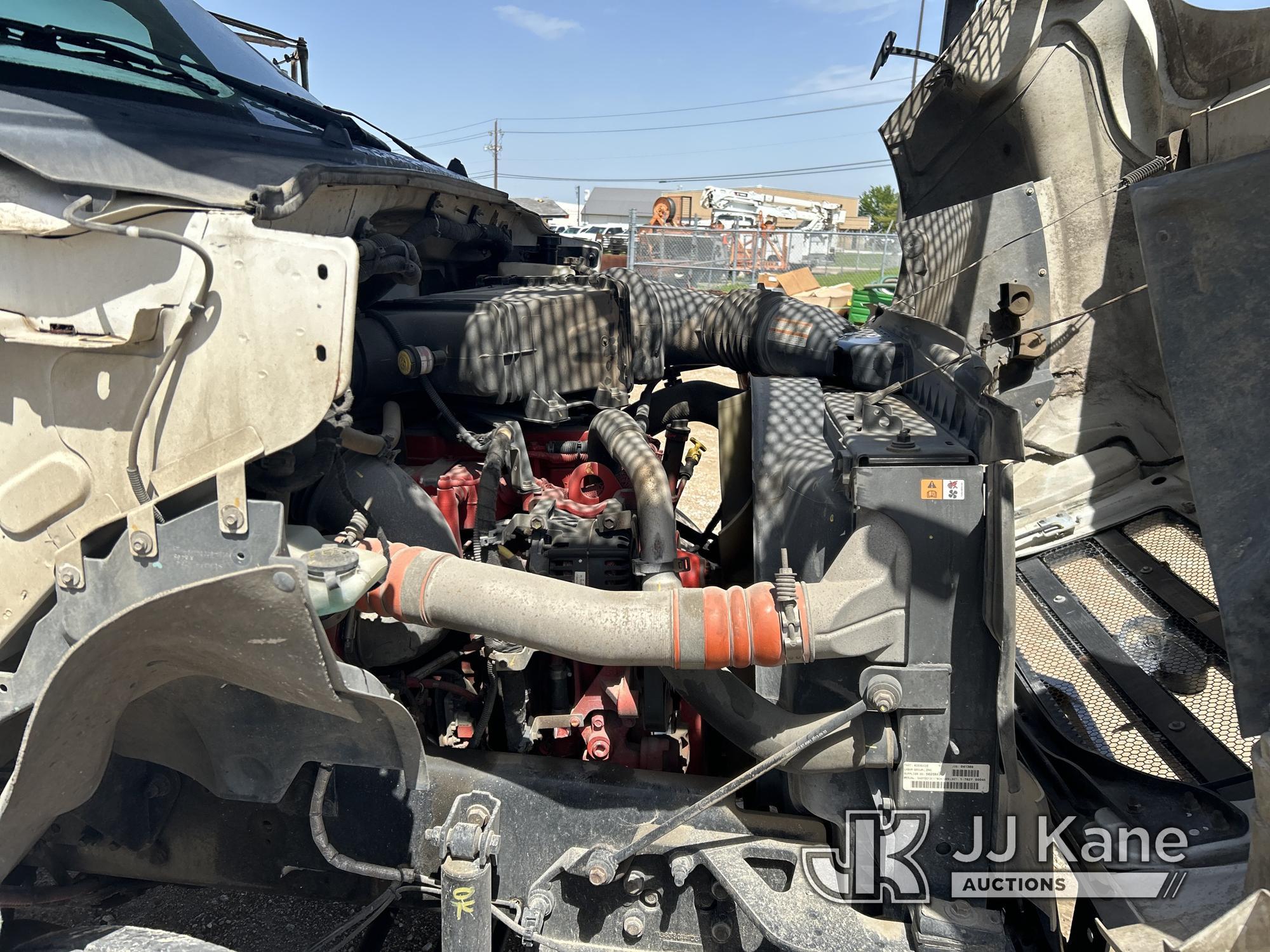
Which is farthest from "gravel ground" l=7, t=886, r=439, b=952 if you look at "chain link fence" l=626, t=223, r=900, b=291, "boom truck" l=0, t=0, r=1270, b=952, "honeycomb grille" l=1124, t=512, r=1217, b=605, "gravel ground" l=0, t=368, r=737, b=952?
"chain link fence" l=626, t=223, r=900, b=291

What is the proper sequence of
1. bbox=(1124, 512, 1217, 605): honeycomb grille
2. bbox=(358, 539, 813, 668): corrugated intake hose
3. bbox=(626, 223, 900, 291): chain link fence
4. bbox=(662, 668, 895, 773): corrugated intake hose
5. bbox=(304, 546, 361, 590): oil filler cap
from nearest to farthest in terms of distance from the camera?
bbox=(304, 546, 361, 590): oil filler cap
bbox=(358, 539, 813, 668): corrugated intake hose
bbox=(662, 668, 895, 773): corrugated intake hose
bbox=(1124, 512, 1217, 605): honeycomb grille
bbox=(626, 223, 900, 291): chain link fence

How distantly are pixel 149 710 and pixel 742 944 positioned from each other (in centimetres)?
149

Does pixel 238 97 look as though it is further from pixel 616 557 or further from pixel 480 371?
pixel 616 557

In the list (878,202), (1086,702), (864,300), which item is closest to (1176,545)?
(1086,702)

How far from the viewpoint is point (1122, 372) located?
3742mm

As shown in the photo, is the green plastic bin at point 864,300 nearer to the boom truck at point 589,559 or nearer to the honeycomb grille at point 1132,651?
the honeycomb grille at point 1132,651

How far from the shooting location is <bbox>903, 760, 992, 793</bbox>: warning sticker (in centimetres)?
196

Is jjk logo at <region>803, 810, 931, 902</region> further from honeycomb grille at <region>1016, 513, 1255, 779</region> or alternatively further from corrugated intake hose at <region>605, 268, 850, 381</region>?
corrugated intake hose at <region>605, 268, 850, 381</region>

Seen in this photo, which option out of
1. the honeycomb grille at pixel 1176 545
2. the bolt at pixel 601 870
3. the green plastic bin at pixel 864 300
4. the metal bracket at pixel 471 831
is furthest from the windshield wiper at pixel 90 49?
the green plastic bin at pixel 864 300

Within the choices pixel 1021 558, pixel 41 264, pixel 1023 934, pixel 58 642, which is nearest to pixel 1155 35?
pixel 1021 558

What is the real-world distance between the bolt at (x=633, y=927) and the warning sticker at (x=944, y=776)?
728mm

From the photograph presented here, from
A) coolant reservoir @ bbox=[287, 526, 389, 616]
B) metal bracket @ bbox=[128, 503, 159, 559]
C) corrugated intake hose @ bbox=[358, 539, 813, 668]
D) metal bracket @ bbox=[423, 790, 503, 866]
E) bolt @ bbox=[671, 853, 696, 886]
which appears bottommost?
bolt @ bbox=[671, 853, 696, 886]

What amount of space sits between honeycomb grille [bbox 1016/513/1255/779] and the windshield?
312cm

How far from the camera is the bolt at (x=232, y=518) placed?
156 cm
